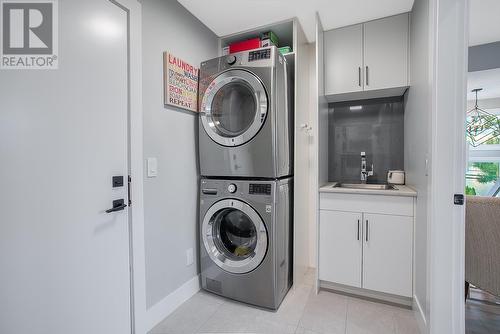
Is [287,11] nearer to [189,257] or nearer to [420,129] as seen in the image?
[420,129]

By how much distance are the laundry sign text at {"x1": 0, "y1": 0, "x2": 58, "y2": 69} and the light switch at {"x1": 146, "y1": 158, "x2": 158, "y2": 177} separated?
67cm

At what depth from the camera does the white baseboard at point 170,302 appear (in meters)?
1.52

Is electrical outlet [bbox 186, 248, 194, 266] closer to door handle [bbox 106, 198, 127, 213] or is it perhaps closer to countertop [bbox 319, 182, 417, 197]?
door handle [bbox 106, 198, 127, 213]

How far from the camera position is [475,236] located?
4.46 ft

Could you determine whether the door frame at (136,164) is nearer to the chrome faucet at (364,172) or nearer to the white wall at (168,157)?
the white wall at (168,157)

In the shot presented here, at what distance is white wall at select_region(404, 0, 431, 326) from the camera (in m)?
1.37

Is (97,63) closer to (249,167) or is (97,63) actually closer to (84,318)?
(249,167)

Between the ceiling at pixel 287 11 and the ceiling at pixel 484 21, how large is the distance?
56 centimetres

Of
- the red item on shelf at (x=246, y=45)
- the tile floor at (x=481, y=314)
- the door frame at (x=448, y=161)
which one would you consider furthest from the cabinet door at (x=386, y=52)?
the tile floor at (x=481, y=314)

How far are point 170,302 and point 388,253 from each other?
169cm

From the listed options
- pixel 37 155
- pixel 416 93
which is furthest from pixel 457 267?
pixel 37 155

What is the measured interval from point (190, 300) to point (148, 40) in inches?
76.9

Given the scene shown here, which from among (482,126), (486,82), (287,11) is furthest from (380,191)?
(482,126)

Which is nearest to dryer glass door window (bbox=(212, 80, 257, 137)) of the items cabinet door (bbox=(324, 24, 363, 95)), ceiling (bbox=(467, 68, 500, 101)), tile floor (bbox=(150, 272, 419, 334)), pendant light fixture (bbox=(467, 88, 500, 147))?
cabinet door (bbox=(324, 24, 363, 95))
